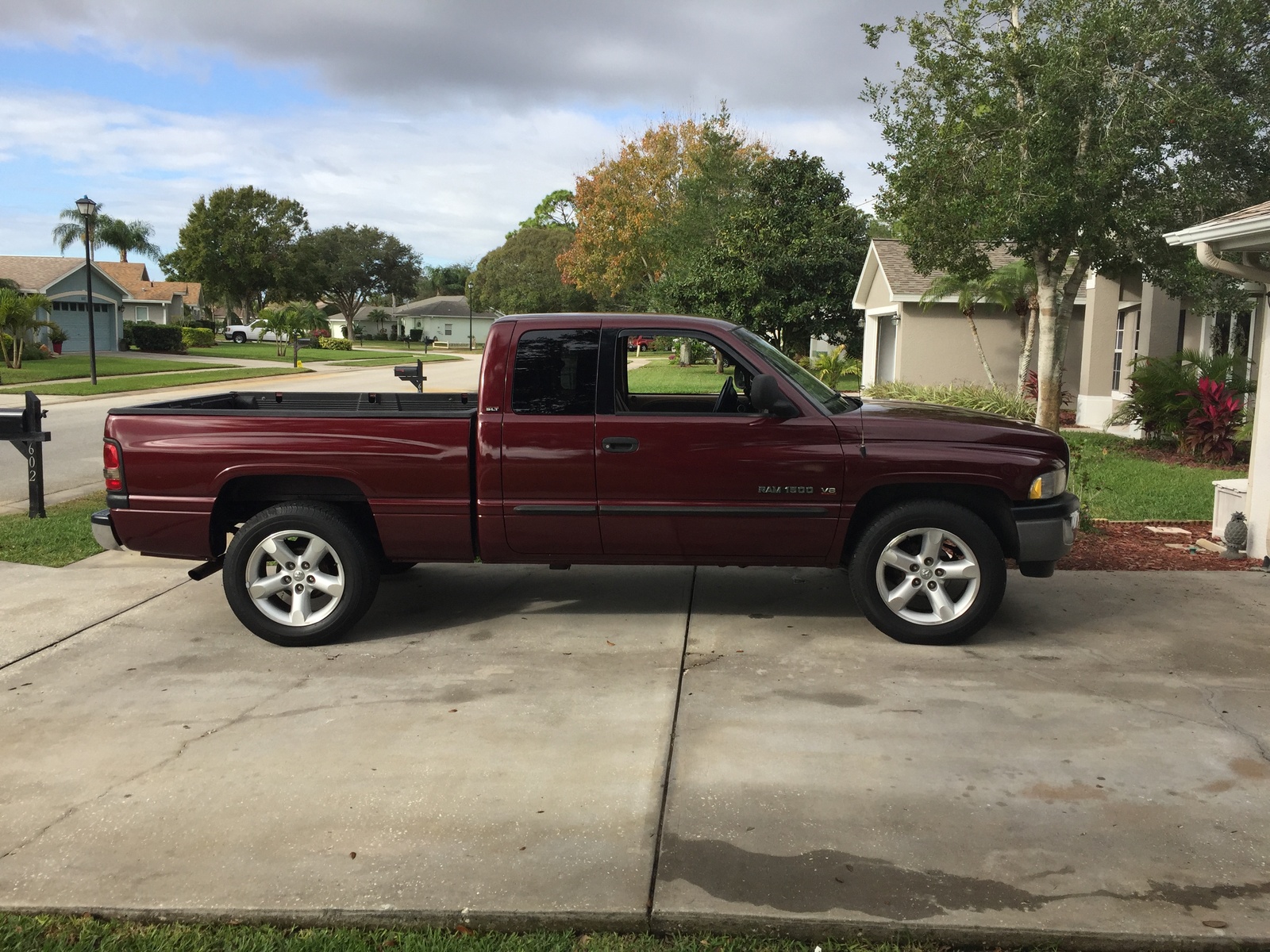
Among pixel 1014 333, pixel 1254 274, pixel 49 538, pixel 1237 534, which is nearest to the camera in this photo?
pixel 1237 534

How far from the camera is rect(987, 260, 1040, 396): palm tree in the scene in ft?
68.0

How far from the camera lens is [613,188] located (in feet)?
168

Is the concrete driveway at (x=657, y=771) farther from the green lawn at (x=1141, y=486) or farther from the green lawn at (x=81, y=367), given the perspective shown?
the green lawn at (x=81, y=367)

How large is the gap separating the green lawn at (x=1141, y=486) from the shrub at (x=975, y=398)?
9.89 feet

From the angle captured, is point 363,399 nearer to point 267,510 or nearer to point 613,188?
point 267,510

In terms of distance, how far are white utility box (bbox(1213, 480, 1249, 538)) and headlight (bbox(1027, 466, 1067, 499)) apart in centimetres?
351

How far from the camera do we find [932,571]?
239 inches

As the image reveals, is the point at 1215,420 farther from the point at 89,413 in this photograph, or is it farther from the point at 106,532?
the point at 89,413

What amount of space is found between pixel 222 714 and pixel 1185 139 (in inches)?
505

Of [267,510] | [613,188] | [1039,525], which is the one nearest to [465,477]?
[267,510]

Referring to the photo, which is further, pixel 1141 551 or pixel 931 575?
pixel 1141 551

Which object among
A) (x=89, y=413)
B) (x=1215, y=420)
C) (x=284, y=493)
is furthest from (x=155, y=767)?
(x=89, y=413)

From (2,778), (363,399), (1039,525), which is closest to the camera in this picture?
(2,778)

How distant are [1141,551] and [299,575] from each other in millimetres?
6601
